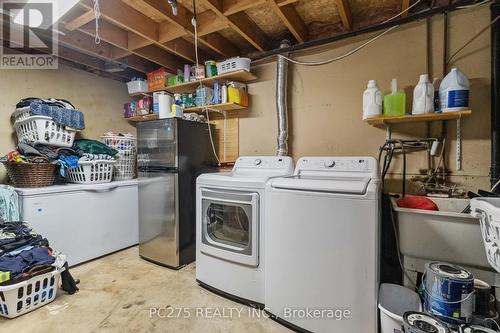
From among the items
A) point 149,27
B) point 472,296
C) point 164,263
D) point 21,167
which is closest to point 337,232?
point 472,296

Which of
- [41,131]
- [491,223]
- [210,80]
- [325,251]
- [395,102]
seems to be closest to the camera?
[491,223]

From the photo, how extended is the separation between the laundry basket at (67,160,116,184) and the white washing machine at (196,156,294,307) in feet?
4.39

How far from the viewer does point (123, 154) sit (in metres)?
3.10

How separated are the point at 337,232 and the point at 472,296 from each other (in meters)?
0.66

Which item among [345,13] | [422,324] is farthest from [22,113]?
[422,324]

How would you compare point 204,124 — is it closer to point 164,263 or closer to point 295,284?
point 164,263

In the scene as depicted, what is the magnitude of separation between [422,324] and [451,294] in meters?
0.23

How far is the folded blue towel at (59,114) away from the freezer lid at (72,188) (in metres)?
0.67

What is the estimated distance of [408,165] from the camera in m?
2.02

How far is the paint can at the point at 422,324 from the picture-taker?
1.05 m

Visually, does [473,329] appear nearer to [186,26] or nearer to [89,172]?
[186,26]

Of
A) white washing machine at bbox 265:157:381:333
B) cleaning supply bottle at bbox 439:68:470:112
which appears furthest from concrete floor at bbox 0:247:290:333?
cleaning supply bottle at bbox 439:68:470:112

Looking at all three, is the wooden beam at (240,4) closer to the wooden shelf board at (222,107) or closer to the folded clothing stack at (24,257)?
the wooden shelf board at (222,107)

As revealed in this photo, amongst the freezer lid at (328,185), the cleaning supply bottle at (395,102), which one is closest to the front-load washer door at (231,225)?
the freezer lid at (328,185)
